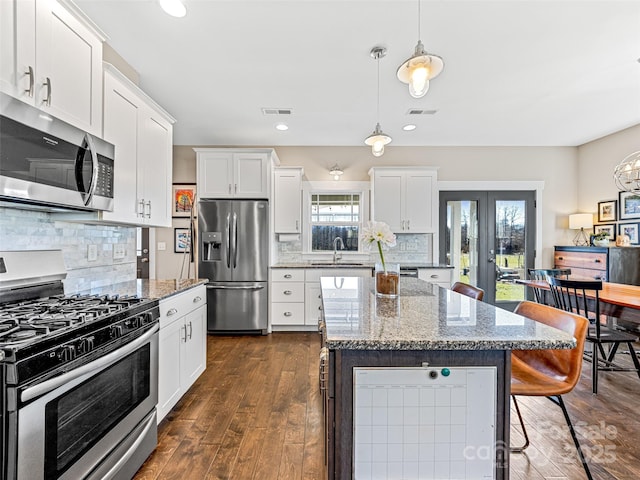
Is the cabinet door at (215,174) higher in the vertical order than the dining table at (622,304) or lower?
higher

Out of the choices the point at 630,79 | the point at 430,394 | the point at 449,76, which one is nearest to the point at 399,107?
the point at 449,76

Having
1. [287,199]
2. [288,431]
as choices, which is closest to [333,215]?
[287,199]

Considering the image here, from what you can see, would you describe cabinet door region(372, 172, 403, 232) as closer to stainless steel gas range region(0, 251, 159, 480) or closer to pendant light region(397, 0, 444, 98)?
pendant light region(397, 0, 444, 98)

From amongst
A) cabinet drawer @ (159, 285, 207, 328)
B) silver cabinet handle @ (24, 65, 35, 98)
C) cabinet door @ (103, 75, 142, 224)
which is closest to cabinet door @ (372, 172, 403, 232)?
cabinet drawer @ (159, 285, 207, 328)

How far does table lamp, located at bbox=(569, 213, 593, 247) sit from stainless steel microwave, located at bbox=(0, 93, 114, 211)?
18.6ft

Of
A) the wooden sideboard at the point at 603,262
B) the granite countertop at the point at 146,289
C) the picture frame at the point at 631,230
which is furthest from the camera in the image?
the picture frame at the point at 631,230

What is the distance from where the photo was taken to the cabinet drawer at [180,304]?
6.72 feet

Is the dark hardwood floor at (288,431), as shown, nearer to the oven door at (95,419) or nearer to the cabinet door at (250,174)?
the oven door at (95,419)

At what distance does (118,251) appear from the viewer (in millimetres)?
2613

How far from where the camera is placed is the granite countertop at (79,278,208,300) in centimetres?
209

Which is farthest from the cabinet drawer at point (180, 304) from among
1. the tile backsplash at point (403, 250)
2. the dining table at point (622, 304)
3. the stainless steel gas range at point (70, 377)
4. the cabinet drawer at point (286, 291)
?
the dining table at point (622, 304)

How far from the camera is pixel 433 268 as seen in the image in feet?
14.5

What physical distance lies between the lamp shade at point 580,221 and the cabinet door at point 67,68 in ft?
18.7

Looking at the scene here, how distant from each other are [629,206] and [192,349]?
209 inches
